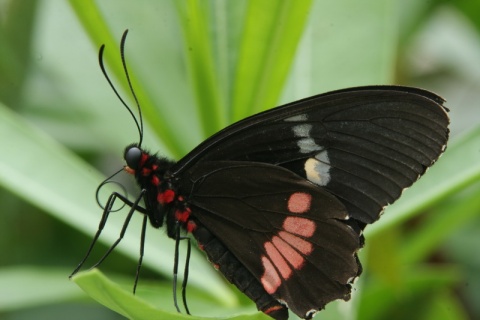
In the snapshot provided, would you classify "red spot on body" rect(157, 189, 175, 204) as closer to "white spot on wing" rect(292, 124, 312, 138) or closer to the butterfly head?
the butterfly head

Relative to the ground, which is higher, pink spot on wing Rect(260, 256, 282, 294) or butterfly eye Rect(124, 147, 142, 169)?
butterfly eye Rect(124, 147, 142, 169)

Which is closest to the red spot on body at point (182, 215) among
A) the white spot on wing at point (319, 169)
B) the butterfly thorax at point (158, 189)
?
the butterfly thorax at point (158, 189)

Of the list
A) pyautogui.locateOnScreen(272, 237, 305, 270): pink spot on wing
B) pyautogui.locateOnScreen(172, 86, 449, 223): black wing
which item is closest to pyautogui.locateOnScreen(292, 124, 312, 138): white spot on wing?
pyautogui.locateOnScreen(172, 86, 449, 223): black wing

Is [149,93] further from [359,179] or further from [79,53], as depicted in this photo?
[359,179]

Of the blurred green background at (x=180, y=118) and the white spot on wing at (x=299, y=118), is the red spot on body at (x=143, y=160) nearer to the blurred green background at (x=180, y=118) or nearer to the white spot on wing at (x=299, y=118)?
the blurred green background at (x=180, y=118)

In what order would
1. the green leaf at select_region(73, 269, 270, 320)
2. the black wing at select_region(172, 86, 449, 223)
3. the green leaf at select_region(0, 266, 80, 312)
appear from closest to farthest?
the green leaf at select_region(73, 269, 270, 320) → the black wing at select_region(172, 86, 449, 223) → the green leaf at select_region(0, 266, 80, 312)

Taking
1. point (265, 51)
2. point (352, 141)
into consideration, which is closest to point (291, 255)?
point (352, 141)

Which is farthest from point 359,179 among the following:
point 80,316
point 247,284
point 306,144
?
point 80,316
